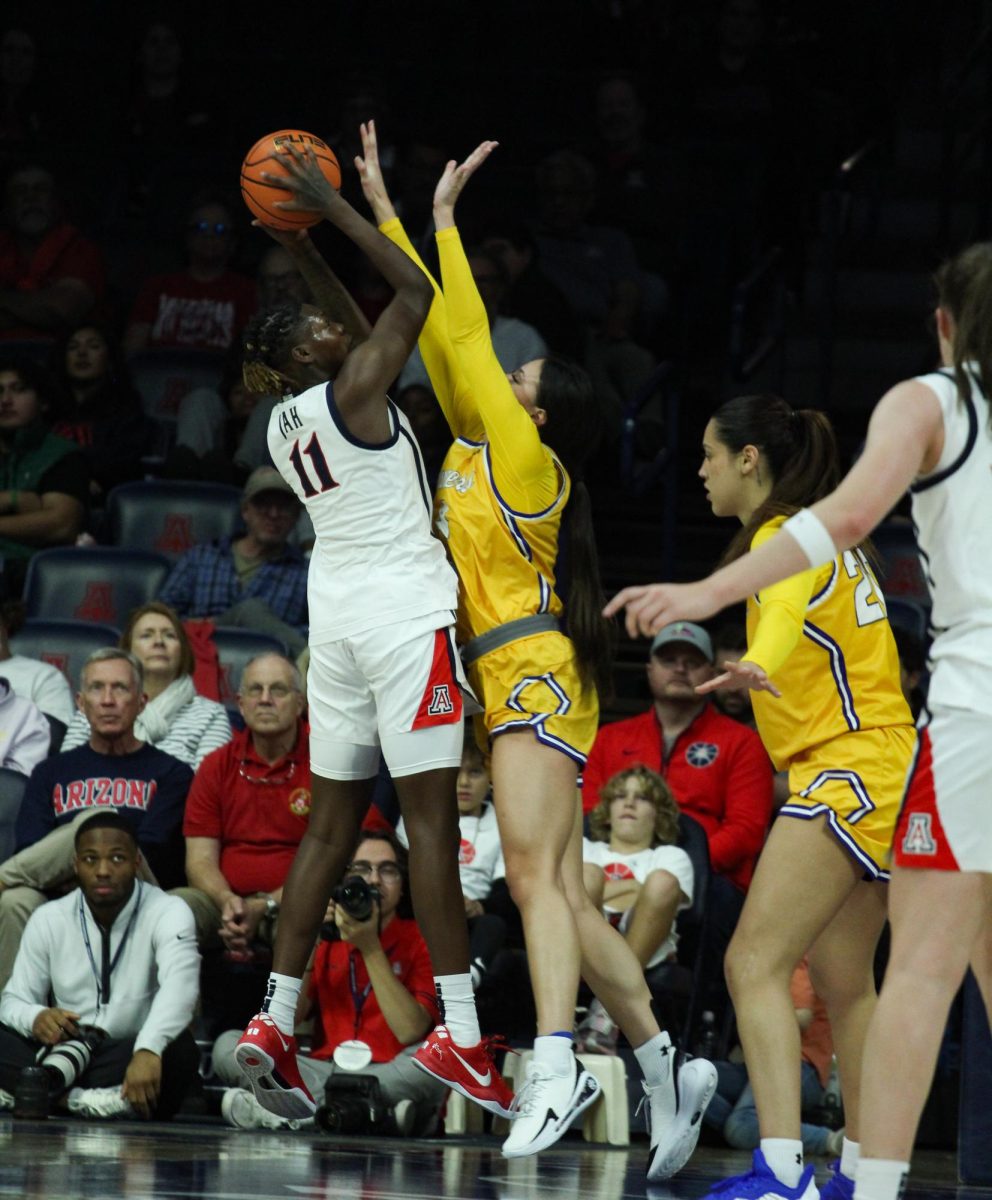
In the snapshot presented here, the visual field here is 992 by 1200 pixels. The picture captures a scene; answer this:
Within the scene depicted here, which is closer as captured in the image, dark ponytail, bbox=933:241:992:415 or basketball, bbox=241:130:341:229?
dark ponytail, bbox=933:241:992:415

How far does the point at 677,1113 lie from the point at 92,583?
5110mm

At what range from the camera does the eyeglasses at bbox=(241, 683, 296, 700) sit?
27.1 feet

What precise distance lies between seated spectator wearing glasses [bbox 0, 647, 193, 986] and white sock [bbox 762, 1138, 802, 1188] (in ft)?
12.5

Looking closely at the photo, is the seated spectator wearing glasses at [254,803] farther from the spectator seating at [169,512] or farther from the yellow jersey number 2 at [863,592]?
the yellow jersey number 2 at [863,592]

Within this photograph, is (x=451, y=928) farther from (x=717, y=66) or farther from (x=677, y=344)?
(x=717, y=66)

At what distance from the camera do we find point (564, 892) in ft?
18.1

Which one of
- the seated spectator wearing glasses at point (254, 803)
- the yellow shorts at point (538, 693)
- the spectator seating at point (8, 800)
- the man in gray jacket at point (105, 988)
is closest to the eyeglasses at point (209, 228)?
the seated spectator wearing glasses at point (254, 803)

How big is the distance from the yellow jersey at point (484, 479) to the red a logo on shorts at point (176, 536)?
4770 millimetres

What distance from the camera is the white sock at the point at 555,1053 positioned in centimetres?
532

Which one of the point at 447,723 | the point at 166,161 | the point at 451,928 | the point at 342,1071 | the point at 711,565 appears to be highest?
the point at 166,161

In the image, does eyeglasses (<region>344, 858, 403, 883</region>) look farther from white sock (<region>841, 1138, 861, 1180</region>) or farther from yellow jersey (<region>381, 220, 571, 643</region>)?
white sock (<region>841, 1138, 861, 1180</region>)

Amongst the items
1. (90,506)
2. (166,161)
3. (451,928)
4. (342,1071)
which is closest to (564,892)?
(451,928)

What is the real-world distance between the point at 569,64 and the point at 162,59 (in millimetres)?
2957

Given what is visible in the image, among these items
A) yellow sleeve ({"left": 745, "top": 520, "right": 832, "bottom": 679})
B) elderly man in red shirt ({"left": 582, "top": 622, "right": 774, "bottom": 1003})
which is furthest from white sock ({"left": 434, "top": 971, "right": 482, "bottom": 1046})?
elderly man in red shirt ({"left": 582, "top": 622, "right": 774, "bottom": 1003})
